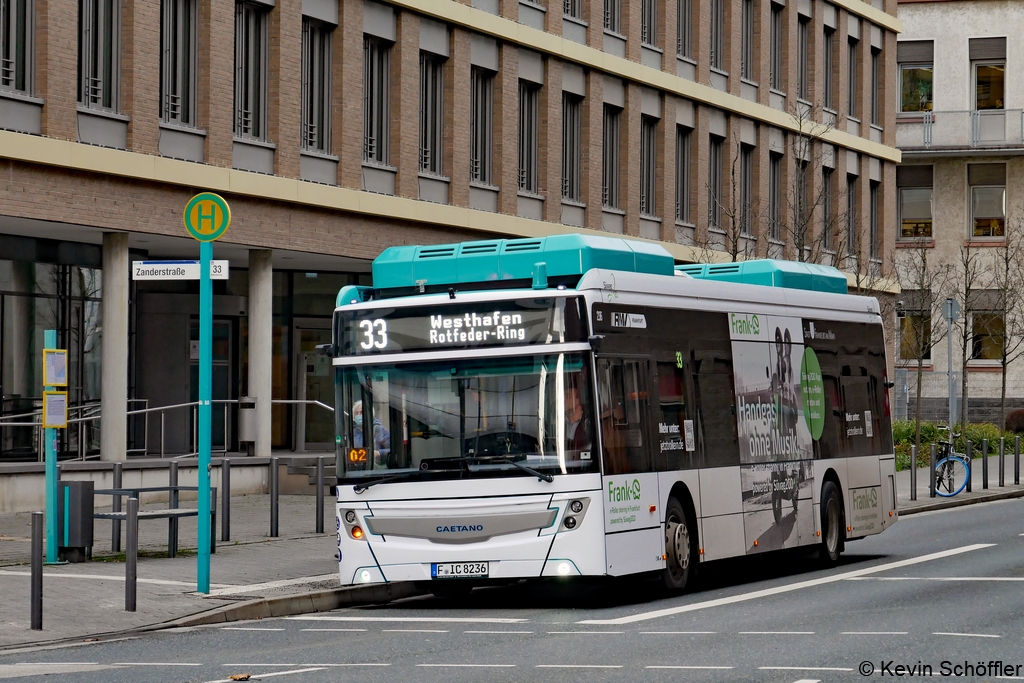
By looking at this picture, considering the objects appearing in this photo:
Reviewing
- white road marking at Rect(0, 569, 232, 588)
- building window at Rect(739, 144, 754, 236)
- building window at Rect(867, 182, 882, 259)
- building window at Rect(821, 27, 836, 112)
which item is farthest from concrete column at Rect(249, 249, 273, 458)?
building window at Rect(867, 182, 882, 259)

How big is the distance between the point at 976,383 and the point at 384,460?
49.1 m

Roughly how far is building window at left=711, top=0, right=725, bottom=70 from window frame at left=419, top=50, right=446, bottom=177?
1161cm

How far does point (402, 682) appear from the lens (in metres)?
9.52

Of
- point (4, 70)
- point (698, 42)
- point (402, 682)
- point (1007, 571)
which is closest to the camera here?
point (402, 682)

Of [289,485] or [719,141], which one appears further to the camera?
[719,141]

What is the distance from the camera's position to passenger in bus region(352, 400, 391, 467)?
1387cm

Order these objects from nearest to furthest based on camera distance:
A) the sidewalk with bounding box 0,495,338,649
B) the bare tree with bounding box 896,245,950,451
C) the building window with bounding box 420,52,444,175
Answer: the sidewalk with bounding box 0,495,338,649
the building window with bounding box 420,52,444,175
the bare tree with bounding box 896,245,950,451

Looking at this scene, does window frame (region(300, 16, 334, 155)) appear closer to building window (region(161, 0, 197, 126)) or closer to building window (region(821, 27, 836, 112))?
building window (region(161, 0, 197, 126))

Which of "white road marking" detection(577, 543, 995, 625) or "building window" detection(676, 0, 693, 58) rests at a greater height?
"building window" detection(676, 0, 693, 58)

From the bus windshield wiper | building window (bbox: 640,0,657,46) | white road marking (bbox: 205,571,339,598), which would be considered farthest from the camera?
building window (bbox: 640,0,657,46)

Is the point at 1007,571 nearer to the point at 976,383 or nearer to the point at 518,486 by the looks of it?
the point at 518,486

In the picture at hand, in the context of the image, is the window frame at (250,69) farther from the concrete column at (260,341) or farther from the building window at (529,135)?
the building window at (529,135)

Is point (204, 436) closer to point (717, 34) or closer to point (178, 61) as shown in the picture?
point (178, 61)

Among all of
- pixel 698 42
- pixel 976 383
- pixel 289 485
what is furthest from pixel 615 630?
pixel 976 383
